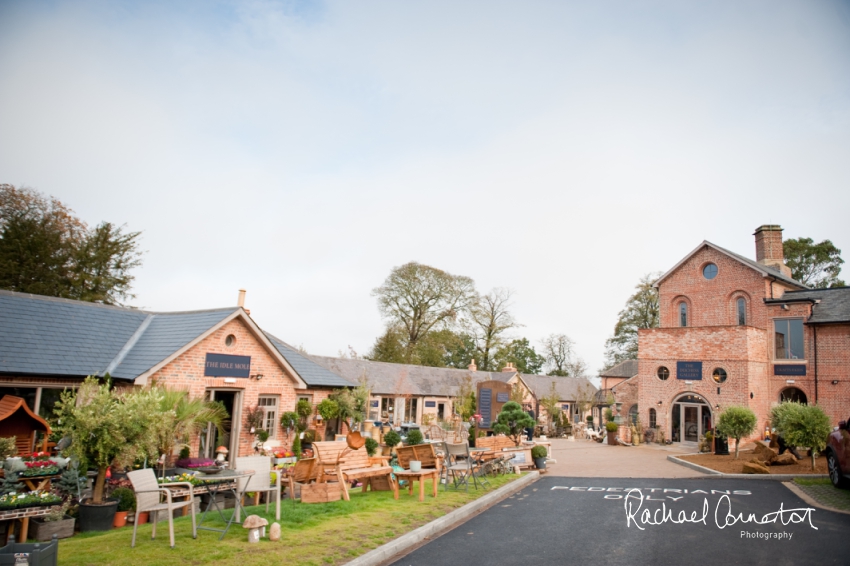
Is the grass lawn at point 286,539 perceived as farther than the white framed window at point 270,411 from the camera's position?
No

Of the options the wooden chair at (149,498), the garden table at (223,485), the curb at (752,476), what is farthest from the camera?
the curb at (752,476)

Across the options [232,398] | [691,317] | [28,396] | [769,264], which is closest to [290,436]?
[232,398]

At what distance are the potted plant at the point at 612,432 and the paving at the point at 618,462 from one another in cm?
87

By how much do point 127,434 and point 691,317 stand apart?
2854 cm

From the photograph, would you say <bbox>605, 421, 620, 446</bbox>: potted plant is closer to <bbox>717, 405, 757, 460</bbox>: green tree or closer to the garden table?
<bbox>717, 405, 757, 460</bbox>: green tree

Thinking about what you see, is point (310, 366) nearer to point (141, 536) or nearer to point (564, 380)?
point (141, 536)

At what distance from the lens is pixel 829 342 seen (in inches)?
987

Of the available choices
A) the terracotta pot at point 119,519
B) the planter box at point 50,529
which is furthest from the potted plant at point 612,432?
the planter box at point 50,529

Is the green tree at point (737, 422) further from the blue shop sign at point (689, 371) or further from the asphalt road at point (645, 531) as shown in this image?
the blue shop sign at point (689, 371)

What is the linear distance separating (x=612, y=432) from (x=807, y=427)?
12.7 m

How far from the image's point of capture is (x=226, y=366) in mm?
15562

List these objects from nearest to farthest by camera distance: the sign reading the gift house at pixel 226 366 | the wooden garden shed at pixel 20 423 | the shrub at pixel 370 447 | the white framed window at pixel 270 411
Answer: the wooden garden shed at pixel 20 423 → the sign reading the gift house at pixel 226 366 → the white framed window at pixel 270 411 → the shrub at pixel 370 447

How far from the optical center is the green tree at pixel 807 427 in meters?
16.1

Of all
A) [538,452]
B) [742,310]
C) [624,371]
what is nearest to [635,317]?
[624,371]
